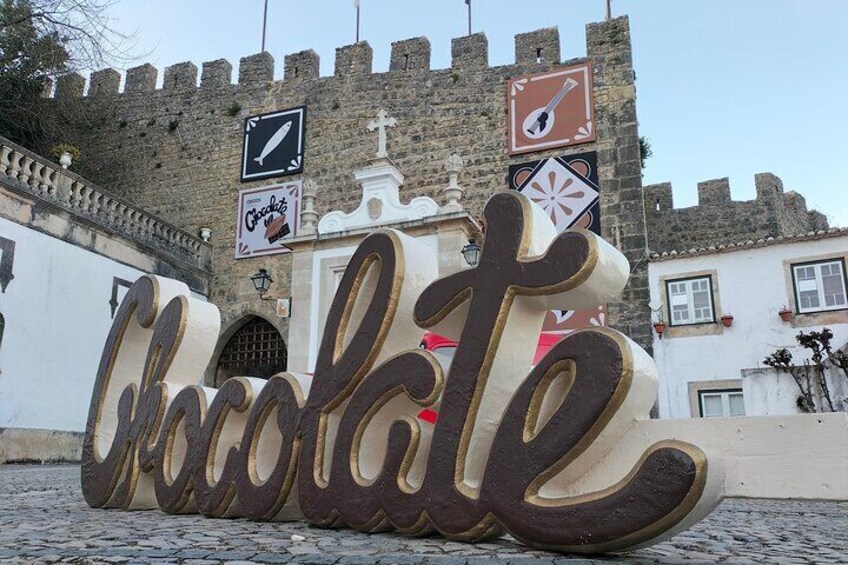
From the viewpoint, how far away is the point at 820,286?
39.8 feet

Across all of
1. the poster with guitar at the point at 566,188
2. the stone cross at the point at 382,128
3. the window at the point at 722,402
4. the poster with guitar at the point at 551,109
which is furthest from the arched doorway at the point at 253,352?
the window at the point at 722,402

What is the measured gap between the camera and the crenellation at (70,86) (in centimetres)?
1675

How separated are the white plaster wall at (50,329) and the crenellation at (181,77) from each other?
5683 millimetres

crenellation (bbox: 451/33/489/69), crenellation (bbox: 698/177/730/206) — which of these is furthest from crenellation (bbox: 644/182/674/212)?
crenellation (bbox: 451/33/489/69)

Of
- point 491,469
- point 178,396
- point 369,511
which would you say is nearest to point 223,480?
point 178,396

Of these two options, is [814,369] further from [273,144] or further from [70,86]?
[70,86]

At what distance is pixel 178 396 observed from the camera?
4914mm

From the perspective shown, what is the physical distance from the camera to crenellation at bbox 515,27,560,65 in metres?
13.9

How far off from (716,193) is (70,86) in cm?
1603

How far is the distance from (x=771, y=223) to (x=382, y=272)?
15.3 metres

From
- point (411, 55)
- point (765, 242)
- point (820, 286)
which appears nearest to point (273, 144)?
point (411, 55)

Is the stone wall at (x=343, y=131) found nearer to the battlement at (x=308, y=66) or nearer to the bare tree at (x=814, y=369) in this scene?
the battlement at (x=308, y=66)

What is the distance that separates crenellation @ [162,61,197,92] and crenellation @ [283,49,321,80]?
2497mm

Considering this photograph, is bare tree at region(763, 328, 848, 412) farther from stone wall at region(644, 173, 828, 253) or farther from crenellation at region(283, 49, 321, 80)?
crenellation at region(283, 49, 321, 80)
